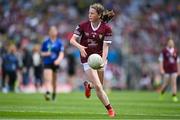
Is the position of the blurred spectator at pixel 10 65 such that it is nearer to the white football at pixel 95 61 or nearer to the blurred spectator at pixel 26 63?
the blurred spectator at pixel 26 63

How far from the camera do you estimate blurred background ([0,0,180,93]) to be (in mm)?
42625

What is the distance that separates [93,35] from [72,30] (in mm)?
26521

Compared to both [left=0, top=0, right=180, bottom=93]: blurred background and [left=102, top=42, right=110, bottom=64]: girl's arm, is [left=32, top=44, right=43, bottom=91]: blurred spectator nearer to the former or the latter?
[left=0, top=0, right=180, bottom=93]: blurred background

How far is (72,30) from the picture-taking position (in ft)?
146

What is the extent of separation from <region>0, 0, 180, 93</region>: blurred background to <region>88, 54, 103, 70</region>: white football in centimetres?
2317

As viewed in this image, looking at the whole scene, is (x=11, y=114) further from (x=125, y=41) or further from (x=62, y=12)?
(x=62, y=12)

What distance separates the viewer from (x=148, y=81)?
147 feet

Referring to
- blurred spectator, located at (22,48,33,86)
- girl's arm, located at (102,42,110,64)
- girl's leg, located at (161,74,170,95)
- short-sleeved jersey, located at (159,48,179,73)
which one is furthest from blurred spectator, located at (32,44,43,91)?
girl's arm, located at (102,42,110,64)

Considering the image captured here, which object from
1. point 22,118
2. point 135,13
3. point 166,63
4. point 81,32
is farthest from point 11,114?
point 135,13

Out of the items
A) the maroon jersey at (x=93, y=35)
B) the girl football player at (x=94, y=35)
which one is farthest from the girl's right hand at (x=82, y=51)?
the maroon jersey at (x=93, y=35)

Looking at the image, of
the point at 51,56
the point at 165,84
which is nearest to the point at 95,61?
the point at 51,56

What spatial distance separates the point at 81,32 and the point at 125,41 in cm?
2563

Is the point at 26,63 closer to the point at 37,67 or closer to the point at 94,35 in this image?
the point at 37,67

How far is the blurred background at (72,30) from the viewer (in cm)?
4262
